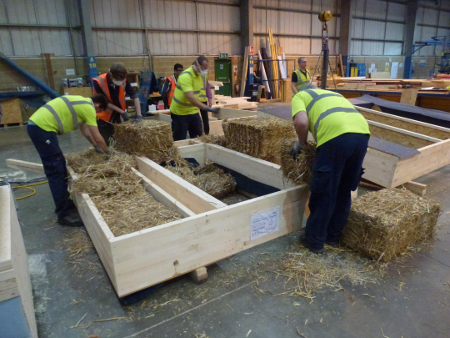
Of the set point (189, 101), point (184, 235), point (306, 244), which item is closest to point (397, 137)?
point (306, 244)

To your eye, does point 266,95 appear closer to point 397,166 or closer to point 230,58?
point 230,58

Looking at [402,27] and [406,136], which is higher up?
[402,27]

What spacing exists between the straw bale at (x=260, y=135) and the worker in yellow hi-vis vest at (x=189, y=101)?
3.51 ft

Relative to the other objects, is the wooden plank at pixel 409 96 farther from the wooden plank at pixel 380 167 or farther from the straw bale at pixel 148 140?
the straw bale at pixel 148 140

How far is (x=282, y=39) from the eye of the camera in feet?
53.1

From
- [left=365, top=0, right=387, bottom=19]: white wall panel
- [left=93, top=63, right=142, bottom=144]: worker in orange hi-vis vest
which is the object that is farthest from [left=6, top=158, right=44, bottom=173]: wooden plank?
[left=365, top=0, right=387, bottom=19]: white wall panel

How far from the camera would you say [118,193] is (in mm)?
2994

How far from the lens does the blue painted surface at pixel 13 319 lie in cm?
157

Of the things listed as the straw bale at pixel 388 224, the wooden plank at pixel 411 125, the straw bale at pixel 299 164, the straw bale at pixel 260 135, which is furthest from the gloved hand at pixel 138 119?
the wooden plank at pixel 411 125

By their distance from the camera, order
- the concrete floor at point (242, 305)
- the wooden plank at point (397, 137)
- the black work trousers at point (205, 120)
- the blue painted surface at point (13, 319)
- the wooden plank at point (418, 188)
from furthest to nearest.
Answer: the black work trousers at point (205, 120)
the wooden plank at point (397, 137)
the wooden plank at point (418, 188)
the concrete floor at point (242, 305)
the blue painted surface at point (13, 319)

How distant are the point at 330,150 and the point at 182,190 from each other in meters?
1.35

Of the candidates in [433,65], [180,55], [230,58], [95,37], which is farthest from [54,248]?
[433,65]

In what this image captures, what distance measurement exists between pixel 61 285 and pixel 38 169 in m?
3.23

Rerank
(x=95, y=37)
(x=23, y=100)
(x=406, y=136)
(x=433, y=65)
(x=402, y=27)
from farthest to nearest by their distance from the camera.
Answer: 1. (x=433, y=65)
2. (x=402, y=27)
3. (x=95, y=37)
4. (x=23, y=100)
5. (x=406, y=136)
